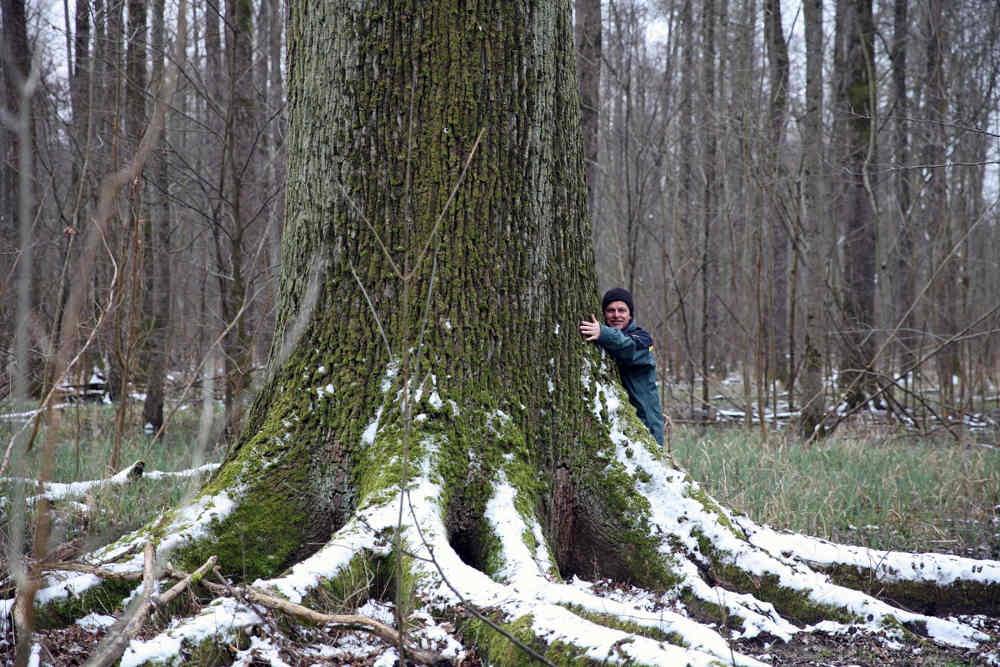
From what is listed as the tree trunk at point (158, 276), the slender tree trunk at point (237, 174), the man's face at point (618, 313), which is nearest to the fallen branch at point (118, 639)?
the man's face at point (618, 313)

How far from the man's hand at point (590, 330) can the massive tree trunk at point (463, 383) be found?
0.19ft

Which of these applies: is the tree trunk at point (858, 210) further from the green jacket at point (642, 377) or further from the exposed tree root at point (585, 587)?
the exposed tree root at point (585, 587)

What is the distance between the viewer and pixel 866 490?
201 inches

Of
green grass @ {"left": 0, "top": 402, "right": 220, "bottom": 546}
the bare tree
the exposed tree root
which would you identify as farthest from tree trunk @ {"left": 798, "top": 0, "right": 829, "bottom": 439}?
green grass @ {"left": 0, "top": 402, "right": 220, "bottom": 546}

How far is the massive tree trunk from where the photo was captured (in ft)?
8.98

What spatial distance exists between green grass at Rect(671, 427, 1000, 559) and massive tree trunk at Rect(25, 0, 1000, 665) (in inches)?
34.0

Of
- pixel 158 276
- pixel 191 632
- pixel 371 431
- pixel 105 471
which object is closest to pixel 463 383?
pixel 371 431

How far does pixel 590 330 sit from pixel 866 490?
3141 millimetres

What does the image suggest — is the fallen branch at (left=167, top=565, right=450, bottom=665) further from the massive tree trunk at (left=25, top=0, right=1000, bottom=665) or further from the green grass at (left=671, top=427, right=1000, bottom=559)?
the green grass at (left=671, top=427, right=1000, bottom=559)

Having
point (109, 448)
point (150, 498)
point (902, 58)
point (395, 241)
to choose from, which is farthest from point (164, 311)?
point (902, 58)

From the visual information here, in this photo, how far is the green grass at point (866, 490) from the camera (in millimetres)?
4344

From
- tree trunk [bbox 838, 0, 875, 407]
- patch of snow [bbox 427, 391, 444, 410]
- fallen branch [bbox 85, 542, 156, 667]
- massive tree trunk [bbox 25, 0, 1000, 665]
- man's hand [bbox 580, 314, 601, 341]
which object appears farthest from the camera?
tree trunk [bbox 838, 0, 875, 407]

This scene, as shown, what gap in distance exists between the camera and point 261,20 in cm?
768

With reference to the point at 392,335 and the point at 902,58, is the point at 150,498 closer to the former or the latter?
the point at 392,335
